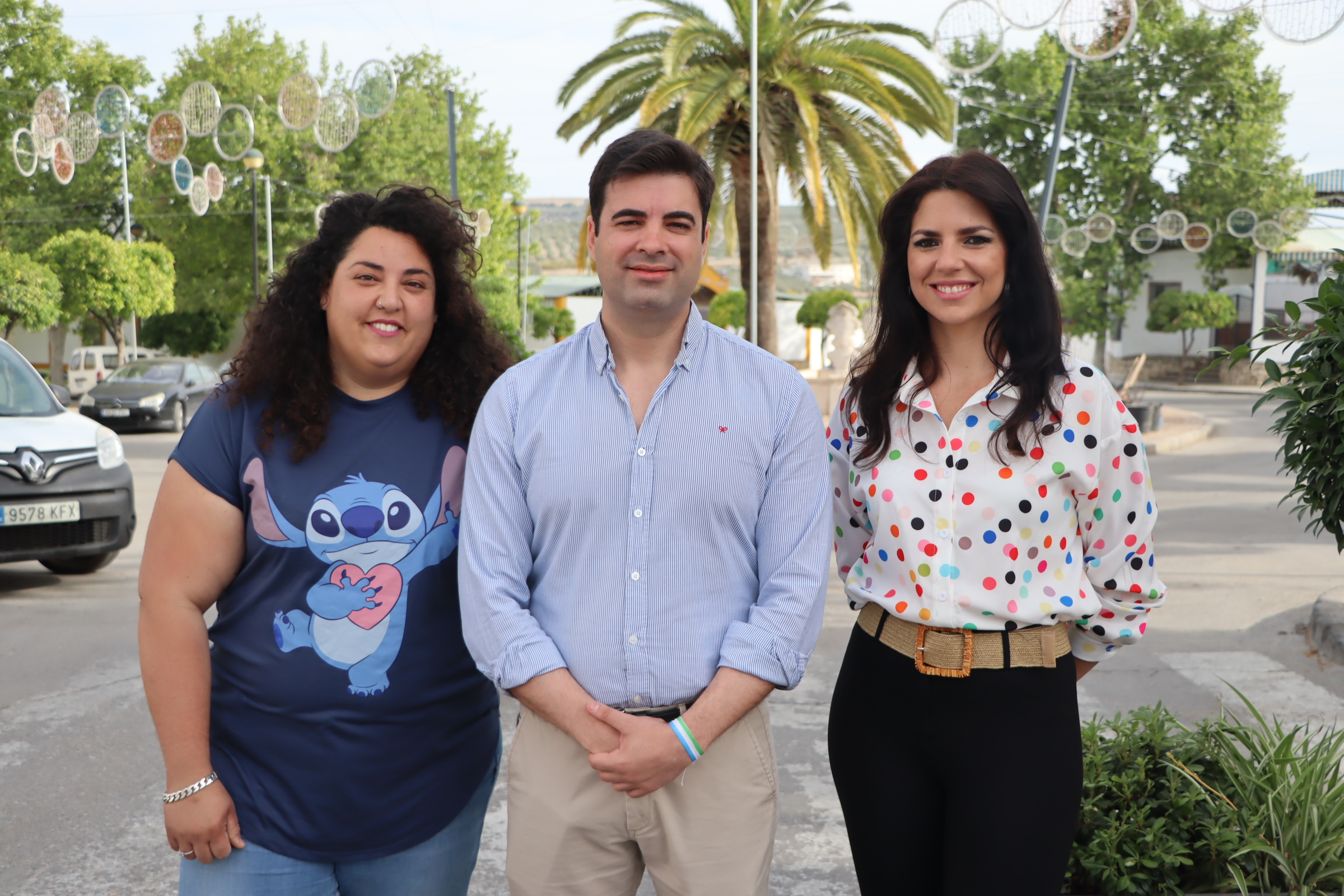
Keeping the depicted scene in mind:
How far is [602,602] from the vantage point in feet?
6.90

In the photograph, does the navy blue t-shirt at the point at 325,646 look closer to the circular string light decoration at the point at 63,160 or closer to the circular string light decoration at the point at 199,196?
the circular string light decoration at the point at 63,160

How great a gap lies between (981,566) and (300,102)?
40.0 ft

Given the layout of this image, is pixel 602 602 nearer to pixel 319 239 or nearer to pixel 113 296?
pixel 319 239

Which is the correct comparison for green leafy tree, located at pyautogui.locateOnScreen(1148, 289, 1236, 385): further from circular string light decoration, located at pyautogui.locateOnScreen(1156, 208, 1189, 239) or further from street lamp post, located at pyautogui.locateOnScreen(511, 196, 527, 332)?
street lamp post, located at pyautogui.locateOnScreen(511, 196, 527, 332)

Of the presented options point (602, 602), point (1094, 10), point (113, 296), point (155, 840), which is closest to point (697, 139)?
point (1094, 10)

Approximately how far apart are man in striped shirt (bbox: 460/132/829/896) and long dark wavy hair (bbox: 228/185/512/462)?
18 cm

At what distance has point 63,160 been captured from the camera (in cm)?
1470

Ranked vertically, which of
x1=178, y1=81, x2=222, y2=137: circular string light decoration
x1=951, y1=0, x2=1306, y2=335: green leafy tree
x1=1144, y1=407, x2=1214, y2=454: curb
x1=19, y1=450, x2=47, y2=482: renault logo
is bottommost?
x1=1144, y1=407, x2=1214, y2=454: curb

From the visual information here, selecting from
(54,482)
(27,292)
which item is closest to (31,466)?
(54,482)

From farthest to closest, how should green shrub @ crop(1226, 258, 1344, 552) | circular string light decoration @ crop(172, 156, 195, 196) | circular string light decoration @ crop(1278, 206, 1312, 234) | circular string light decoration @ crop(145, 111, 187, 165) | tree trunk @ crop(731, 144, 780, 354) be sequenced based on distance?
circular string light decoration @ crop(1278, 206, 1312, 234) → circular string light decoration @ crop(172, 156, 195, 196) → tree trunk @ crop(731, 144, 780, 354) → circular string light decoration @ crop(145, 111, 187, 165) → green shrub @ crop(1226, 258, 1344, 552)

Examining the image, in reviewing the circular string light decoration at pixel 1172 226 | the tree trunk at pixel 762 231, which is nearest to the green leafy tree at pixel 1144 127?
the circular string light decoration at pixel 1172 226

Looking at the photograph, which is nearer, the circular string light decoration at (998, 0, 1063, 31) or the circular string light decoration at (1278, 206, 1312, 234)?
the circular string light decoration at (998, 0, 1063, 31)

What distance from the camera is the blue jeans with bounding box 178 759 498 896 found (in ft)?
6.75

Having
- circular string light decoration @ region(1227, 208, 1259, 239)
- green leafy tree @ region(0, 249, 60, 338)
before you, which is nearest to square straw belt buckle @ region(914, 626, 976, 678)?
circular string light decoration @ region(1227, 208, 1259, 239)
